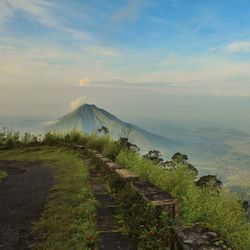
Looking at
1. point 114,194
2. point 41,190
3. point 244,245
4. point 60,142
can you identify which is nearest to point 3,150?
point 60,142

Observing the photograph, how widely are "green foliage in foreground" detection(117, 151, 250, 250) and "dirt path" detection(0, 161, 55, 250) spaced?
3009mm

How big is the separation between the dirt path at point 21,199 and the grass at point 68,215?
0.24 metres

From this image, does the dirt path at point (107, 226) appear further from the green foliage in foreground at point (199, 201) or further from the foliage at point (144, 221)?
the green foliage in foreground at point (199, 201)

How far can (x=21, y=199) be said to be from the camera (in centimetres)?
1084

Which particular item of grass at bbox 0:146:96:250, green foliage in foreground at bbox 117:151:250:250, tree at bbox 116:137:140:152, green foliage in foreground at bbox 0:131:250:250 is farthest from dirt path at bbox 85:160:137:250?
tree at bbox 116:137:140:152

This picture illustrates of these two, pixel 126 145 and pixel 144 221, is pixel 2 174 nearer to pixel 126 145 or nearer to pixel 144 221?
pixel 126 145

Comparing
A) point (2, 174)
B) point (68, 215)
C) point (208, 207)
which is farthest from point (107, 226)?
point (2, 174)

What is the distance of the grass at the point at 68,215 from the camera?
24.1 feet

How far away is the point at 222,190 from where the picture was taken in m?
8.59

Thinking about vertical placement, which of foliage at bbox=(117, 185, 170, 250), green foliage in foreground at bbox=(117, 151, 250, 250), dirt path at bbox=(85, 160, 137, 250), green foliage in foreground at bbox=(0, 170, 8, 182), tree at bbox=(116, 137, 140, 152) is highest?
tree at bbox=(116, 137, 140, 152)

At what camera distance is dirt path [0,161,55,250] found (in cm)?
786

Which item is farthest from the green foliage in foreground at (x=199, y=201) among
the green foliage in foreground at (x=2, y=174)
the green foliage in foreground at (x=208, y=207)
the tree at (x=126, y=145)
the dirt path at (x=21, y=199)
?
the green foliage in foreground at (x=2, y=174)

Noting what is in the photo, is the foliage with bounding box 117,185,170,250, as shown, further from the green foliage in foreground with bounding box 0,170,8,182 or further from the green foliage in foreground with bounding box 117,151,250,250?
the green foliage in foreground with bounding box 0,170,8,182

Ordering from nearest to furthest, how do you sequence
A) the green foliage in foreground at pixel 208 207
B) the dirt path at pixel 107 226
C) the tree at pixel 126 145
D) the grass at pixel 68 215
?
the green foliage in foreground at pixel 208 207, the grass at pixel 68 215, the dirt path at pixel 107 226, the tree at pixel 126 145
